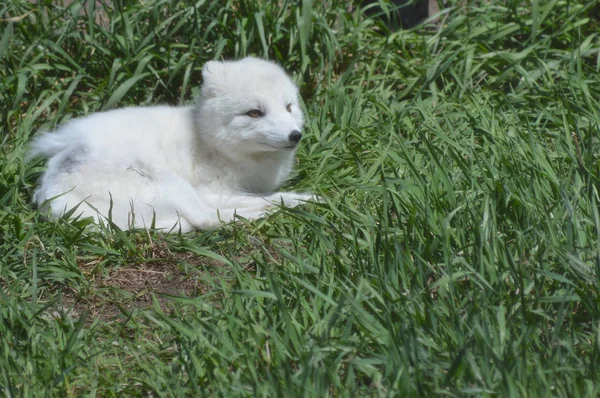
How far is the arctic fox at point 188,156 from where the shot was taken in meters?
4.23

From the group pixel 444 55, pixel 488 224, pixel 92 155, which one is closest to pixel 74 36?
pixel 92 155

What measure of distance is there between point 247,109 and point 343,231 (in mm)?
1030

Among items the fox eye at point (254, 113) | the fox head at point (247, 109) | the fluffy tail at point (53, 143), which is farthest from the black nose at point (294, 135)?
the fluffy tail at point (53, 143)

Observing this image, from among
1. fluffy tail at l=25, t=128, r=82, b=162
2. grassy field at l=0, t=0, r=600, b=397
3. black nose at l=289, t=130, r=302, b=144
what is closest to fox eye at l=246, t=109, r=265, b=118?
black nose at l=289, t=130, r=302, b=144

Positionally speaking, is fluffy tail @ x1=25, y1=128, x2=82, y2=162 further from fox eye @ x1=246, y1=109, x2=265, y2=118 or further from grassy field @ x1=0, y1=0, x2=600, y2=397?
fox eye @ x1=246, y1=109, x2=265, y2=118

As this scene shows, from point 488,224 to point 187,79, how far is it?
8.28ft

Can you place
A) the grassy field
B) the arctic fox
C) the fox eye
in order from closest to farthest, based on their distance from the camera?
the grassy field → the arctic fox → the fox eye

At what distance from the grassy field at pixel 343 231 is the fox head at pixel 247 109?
372 millimetres

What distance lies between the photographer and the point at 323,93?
5.33m

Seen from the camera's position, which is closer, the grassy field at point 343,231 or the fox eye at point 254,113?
the grassy field at point 343,231

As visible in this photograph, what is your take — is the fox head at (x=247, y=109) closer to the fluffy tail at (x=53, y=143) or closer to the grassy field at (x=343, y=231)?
the grassy field at (x=343, y=231)

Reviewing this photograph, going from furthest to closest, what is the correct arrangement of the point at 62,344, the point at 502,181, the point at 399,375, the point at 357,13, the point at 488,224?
the point at 357,13
the point at 502,181
the point at 488,224
the point at 62,344
the point at 399,375

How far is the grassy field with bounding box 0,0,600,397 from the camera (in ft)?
9.36

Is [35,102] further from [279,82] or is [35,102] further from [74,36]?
[279,82]
